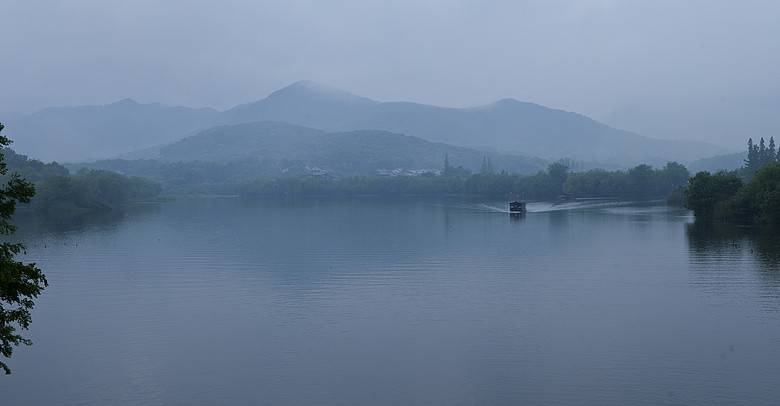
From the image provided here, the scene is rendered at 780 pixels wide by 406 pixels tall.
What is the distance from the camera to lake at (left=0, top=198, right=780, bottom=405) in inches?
1510

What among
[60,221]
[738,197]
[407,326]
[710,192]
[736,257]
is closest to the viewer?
[407,326]

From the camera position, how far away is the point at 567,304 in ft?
190

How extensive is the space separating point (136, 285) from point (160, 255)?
25.9 meters

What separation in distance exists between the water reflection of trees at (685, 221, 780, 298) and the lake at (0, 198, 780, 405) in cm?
54

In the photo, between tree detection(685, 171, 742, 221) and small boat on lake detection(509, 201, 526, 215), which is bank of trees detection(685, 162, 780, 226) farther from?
small boat on lake detection(509, 201, 526, 215)

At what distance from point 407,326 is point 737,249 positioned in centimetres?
6284

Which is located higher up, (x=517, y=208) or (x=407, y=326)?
(x=517, y=208)

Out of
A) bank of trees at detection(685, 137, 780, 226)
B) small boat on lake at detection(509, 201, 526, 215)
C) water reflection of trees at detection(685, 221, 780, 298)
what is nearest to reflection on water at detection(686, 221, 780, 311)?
water reflection of trees at detection(685, 221, 780, 298)

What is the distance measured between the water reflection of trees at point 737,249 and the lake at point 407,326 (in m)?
0.54

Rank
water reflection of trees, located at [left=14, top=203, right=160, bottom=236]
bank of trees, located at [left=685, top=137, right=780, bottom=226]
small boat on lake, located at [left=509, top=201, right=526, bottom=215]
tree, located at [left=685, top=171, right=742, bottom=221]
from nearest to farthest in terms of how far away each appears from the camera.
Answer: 1. bank of trees, located at [left=685, top=137, right=780, bottom=226]
2. water reflection of trees, located at [left=14, top=203, right=160, bottom=236]
3. tree, located at [left=685, top=171, right=742, bottom=221]
4. small boat on lake, located at [left=509, top=201, right=526, bottom=215]

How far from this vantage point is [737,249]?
90.2m

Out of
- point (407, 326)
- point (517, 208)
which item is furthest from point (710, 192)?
point (407, 326)

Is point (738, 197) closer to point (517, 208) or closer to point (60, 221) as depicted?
point (517, 208)

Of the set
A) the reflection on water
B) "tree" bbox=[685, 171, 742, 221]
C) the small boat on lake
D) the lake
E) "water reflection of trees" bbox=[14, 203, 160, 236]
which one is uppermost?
"tree" bbox=[685, 171, 742, 221]
